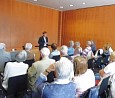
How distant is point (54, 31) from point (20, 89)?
1102 cm

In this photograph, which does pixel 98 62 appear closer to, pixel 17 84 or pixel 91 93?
pixel 17 84

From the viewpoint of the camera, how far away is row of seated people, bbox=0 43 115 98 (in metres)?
1.81

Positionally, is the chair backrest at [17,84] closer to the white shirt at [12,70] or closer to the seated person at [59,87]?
the white shirt at [12,70]

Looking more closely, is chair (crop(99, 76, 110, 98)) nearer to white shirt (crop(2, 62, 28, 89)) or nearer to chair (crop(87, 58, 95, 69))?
white shirt (crop(2, 62, 28, 89))

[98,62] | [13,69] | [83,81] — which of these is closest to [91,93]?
[83,81]

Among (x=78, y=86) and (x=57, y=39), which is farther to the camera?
(x=57, y=39)

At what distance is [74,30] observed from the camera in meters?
13.6

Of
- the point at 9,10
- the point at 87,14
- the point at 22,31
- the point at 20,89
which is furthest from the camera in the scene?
the point at 87,14

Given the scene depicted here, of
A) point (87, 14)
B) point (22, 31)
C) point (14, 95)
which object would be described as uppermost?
point (87, 14)

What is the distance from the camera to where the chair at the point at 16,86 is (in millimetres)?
2906

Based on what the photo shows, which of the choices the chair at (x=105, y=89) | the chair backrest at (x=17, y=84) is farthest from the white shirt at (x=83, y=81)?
the chair backrest at (x=17, y=84)

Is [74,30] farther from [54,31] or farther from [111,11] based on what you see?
[111,11]

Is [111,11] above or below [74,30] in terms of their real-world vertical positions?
above

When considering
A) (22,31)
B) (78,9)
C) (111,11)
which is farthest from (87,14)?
(22,31)
